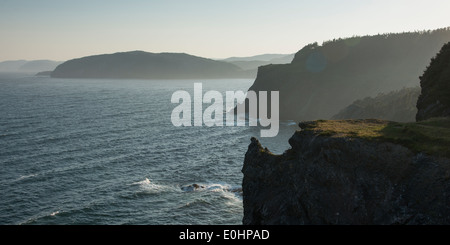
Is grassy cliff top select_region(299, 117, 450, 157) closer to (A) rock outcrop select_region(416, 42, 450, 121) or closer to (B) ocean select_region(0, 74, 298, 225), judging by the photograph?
(A) rock outcrop select_region(416, 42, 450, 121)

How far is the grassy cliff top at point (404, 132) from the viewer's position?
88.1 feet

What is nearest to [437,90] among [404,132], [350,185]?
[404,132]

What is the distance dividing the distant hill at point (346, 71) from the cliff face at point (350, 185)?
306 feet

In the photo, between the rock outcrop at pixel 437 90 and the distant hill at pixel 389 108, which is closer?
the rock outcrop at pixel 437 90

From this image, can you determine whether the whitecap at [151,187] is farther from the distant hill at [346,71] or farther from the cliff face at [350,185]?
the distant hill at [346,71]

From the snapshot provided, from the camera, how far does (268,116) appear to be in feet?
445

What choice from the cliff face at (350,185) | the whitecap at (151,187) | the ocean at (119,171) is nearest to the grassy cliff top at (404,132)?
the cliff face at (350,185)

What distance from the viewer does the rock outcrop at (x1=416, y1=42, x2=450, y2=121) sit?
1531 inches

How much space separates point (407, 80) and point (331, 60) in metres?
35.9

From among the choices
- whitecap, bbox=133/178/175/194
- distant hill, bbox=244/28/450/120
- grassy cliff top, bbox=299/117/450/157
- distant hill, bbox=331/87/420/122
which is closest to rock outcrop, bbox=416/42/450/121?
grassy cliff top, bbox=299/117/450/157
